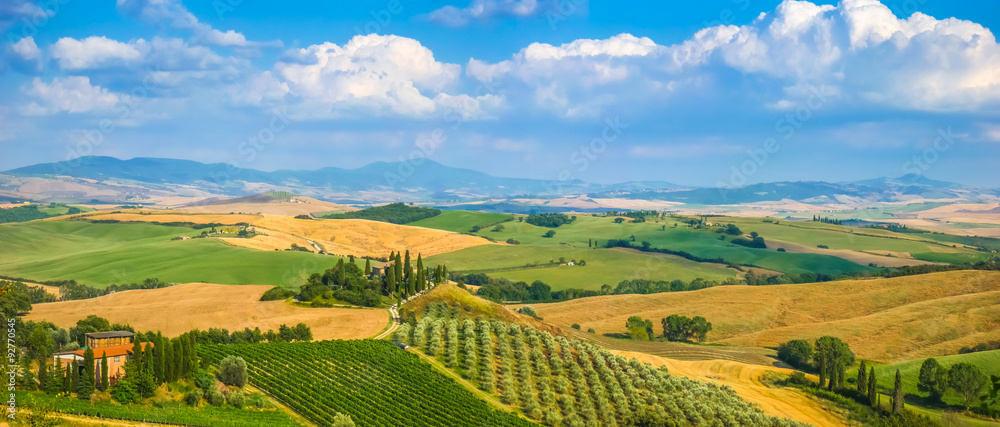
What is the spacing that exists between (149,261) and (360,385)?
111102 millimetres

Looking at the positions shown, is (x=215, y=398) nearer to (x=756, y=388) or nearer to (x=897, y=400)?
(x=756, y=388)

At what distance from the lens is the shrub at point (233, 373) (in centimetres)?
5328

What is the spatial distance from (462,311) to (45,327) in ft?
139

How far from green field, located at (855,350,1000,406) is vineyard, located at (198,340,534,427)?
49.9 m

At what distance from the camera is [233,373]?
2101 inches

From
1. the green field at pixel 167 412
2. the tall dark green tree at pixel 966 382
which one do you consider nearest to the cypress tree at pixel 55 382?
the green field at pixel 167 412

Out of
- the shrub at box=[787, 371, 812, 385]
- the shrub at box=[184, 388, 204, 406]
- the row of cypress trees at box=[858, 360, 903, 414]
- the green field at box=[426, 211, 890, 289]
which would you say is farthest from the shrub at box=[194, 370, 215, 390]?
the green field at box=[426, 211, 890, 289]

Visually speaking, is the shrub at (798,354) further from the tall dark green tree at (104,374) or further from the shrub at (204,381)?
the tall dark green tree at (104,374)

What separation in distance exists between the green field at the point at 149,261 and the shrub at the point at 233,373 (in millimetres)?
73613

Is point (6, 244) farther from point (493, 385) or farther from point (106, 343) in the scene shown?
point (493, 385)

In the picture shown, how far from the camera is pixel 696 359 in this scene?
3521 inches

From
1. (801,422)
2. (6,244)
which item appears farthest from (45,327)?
(6,244)

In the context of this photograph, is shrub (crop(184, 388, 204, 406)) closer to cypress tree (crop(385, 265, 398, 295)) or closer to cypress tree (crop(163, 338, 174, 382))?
cypress tree (crop(163, 338, 174, 382))

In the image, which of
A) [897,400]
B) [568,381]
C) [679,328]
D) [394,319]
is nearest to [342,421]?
[568,381]
